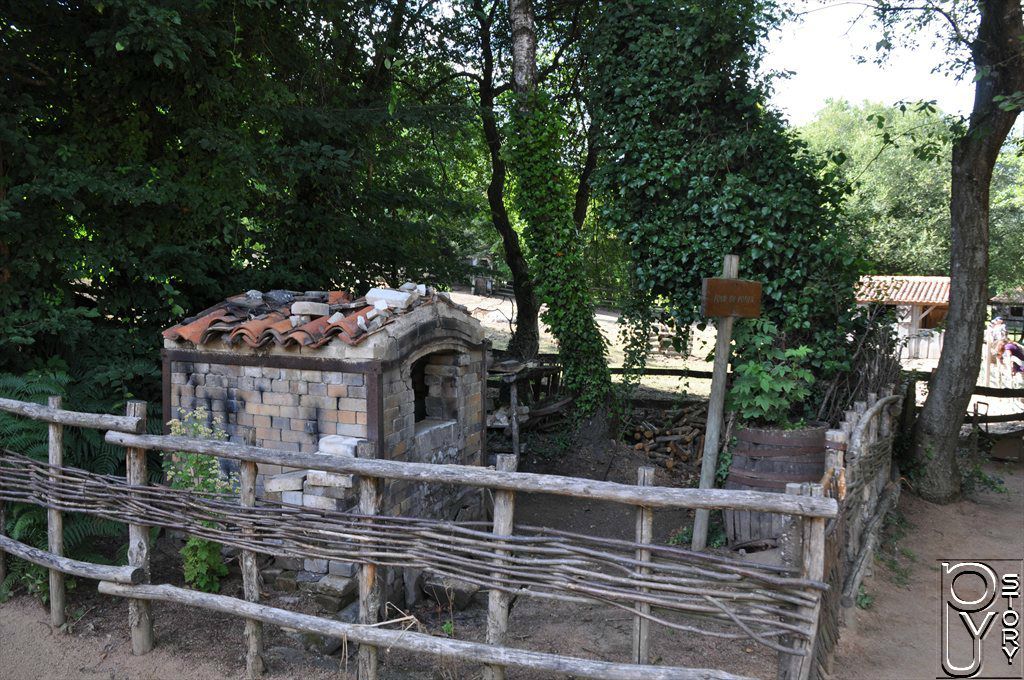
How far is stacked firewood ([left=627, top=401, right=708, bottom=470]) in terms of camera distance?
8.95 meters

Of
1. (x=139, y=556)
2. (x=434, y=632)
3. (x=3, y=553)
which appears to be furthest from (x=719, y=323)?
(x=3, y=553)

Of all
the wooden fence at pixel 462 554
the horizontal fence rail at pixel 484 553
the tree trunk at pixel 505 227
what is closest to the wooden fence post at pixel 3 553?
the wooden fence at pixel 462 554

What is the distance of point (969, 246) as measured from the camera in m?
7.70

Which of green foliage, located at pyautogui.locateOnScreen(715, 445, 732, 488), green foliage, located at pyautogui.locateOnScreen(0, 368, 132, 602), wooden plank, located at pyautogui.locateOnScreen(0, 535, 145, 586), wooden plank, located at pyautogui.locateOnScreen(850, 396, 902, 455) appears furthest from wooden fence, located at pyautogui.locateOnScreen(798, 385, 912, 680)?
green foliage, located at pyautogui.locateOnScreen(0, 368, 132, 602)

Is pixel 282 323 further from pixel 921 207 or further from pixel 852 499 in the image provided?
pixel 921 207

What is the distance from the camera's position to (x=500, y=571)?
11.7 feet

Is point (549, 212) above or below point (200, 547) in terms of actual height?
above

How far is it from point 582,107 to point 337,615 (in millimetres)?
10492

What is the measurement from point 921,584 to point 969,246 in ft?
13.0

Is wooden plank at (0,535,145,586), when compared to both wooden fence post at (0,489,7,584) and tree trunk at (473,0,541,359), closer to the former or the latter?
wooden fence post at (0,489,7,584)

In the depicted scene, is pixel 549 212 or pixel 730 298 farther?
pixel 549 212

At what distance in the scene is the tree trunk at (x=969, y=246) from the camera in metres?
7.30

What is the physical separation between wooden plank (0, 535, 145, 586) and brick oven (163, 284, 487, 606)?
1.02 metres

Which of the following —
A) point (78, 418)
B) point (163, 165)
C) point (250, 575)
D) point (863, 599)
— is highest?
point (163, 165)
